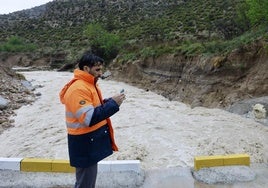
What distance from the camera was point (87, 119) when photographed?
3652 millimetres

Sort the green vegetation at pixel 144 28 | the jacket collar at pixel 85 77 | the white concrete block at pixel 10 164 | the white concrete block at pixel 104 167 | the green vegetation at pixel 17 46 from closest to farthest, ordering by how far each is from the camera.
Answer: the jacket collar at pixel 85 77 < the white concrete block at pixel 104 167 < the white concrete block at pixel 10 164 < the green vegetation at pixel 144 28 < the green vegetation at pixel 17 46

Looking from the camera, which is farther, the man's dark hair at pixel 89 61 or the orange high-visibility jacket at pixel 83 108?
the man's dark hair at pixel 89 61

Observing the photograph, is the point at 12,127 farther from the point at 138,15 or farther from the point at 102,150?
the point at 138,15

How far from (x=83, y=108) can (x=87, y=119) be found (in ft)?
0.37

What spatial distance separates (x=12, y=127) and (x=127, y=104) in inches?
222

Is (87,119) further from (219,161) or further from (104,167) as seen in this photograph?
(219,161)

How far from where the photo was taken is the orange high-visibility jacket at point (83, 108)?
12.0 ft

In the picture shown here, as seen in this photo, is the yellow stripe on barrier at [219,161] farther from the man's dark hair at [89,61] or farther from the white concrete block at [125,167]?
the man's dark hair at [89,61]

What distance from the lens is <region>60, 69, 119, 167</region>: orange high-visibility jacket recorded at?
12.0 ft

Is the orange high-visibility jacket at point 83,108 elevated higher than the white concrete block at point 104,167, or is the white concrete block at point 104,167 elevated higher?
the orange high-visibility jacket at point 83,108

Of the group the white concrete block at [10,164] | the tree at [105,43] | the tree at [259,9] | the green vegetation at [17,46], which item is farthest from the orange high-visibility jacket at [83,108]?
the green vegetation at [17,46]

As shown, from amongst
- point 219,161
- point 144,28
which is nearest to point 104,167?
point 219,161

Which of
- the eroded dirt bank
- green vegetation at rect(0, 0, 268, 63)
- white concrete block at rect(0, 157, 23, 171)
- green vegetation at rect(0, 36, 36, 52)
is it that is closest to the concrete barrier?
white concrete block at rect(0, 157, 23, 171)

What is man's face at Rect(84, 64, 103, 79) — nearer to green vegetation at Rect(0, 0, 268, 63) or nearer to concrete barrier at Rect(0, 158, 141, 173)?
concrete barrier at Rect(0, 158, 141, 173)
